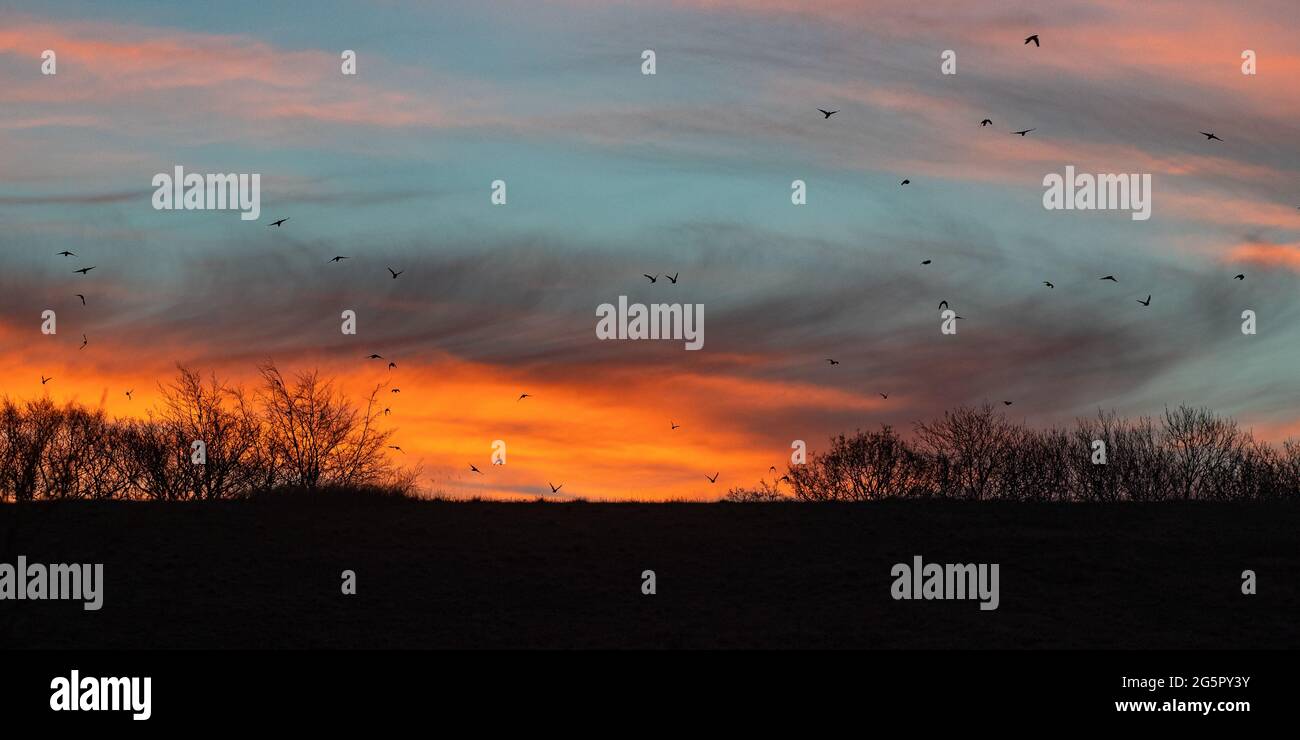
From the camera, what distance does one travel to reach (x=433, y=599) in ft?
134

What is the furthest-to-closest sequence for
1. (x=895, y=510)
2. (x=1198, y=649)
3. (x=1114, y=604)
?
(x=895, y=510) → (x=1114, y=604) → (x=1198, y=649)

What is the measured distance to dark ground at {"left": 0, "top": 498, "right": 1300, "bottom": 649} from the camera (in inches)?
1454

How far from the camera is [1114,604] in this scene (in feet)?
132

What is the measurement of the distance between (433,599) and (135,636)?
8954 mm

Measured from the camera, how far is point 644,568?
44.6m

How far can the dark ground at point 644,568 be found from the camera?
121 ft
